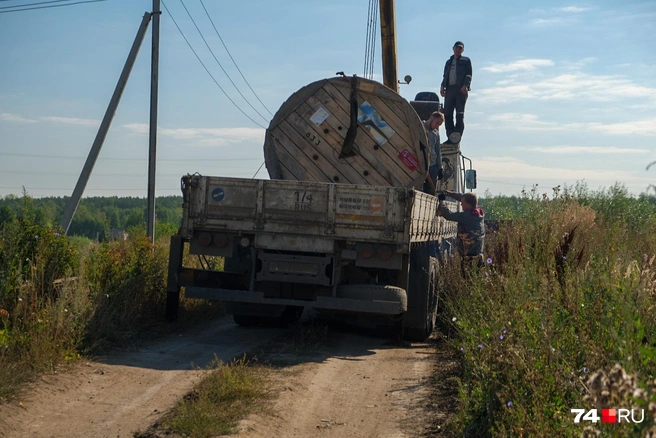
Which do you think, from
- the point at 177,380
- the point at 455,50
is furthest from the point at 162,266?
the point at 455,50

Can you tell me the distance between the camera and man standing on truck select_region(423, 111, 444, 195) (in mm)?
11492

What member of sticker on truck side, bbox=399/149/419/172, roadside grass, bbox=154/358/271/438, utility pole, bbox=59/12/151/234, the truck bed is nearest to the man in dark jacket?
sticker on truck side, bbox=399/149/419/172

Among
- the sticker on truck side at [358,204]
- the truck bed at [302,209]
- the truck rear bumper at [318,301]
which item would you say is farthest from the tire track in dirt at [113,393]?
the sticker on truck side at [358,204]

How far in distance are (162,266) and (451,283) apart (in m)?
4.20

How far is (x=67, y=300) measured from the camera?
28.0ft

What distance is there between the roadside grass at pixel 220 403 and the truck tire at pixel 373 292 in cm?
194

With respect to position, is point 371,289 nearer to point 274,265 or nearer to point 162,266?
point 274,265

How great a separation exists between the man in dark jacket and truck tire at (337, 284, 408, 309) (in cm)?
699

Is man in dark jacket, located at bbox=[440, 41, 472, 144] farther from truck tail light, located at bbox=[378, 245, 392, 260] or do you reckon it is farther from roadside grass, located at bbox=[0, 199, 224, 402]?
truck tail light, located at bbox=[378, 245, 392, 260]

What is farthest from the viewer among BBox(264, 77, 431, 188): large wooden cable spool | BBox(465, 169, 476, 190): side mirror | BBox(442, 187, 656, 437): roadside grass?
BBox(465, 169, 476, 190): side mirror

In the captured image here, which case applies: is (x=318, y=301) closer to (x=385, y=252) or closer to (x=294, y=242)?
(x=294, y=242)

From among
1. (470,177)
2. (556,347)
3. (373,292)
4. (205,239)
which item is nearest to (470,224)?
(373,292)

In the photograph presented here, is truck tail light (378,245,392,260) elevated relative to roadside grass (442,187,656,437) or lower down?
elevated

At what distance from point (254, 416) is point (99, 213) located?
95575 millimetres
